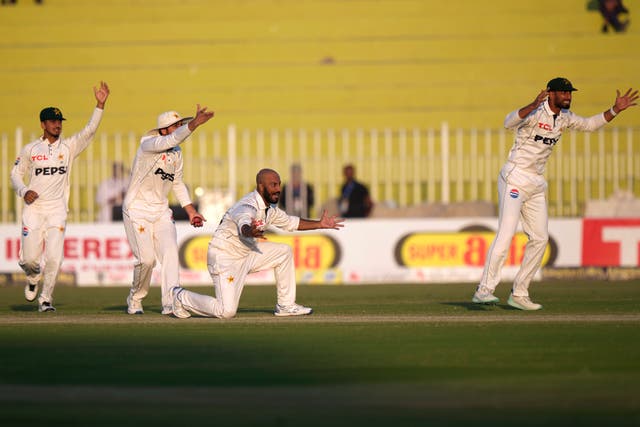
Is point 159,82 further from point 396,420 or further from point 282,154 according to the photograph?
point 396,420

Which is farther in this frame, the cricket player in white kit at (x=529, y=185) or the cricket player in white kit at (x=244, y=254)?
the cricket player in white kit at (x=529, y=185)

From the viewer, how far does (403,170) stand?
20500mm

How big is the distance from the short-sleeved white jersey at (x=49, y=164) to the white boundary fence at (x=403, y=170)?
762 centimetres

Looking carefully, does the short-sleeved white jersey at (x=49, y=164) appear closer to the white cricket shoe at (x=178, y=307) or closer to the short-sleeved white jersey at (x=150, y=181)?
the short-sleeved white jersey at (x=150, y=181)

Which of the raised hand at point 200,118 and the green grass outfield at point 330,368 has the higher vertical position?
the raised hand at point 200,118

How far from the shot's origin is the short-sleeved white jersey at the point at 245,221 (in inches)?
397

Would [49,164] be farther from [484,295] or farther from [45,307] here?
[484,295]

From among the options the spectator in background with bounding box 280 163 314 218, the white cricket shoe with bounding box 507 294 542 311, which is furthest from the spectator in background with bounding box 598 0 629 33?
the white cricket shoe with bounding box 507 294 542 311

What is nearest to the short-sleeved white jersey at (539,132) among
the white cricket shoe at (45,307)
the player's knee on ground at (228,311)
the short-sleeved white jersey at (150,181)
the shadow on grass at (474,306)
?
the shadow on grass at (474,306)

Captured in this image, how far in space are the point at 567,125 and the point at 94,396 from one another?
20.9 ft

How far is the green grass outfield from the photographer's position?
5.94m

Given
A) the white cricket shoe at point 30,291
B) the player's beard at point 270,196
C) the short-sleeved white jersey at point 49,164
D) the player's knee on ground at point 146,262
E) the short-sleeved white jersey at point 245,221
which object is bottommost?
the white cricket shoe at point 30,291

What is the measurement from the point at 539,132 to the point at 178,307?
3731 millimetres

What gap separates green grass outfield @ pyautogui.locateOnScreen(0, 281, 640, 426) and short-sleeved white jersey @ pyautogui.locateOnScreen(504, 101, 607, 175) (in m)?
1.44
